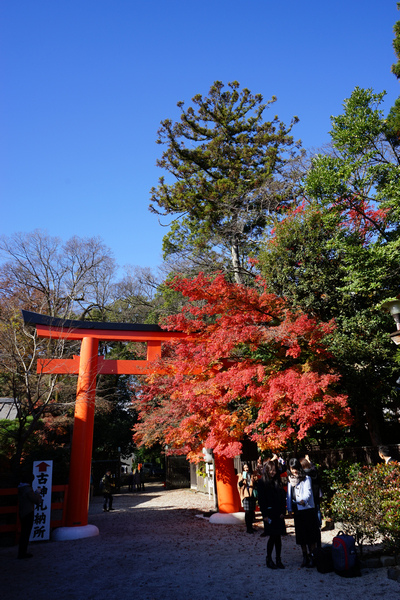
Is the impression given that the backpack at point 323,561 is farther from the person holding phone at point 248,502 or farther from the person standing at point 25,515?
the person standing at point 25,515

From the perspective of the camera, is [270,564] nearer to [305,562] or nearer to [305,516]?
[305,562]

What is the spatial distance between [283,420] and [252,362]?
169 centimetres

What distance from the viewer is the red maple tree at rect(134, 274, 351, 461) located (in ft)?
27.6

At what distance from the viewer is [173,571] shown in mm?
6191

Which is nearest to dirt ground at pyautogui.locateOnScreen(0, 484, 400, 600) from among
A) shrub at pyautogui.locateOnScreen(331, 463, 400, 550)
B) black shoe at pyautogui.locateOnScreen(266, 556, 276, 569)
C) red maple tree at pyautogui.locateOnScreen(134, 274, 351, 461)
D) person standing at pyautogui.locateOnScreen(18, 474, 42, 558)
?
black shoe at pyautogui.locateOnScreen(266, 556, 276, 569)

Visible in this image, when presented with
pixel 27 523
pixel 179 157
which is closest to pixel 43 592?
pixel 27 523

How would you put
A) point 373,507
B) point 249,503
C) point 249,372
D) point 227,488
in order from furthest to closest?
point 227,488 < point 249,503 < point 249,372 < point 373,507

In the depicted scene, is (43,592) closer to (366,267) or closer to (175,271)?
(366,267)

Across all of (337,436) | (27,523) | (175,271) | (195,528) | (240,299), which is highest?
(175,271)

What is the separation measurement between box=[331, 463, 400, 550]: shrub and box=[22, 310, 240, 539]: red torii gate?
498 centimetres

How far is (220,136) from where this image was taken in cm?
2031

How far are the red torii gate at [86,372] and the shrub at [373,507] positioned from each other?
4.98 meters

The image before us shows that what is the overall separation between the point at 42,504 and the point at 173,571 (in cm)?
488

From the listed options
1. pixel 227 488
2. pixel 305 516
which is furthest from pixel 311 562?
pixel 227 488
